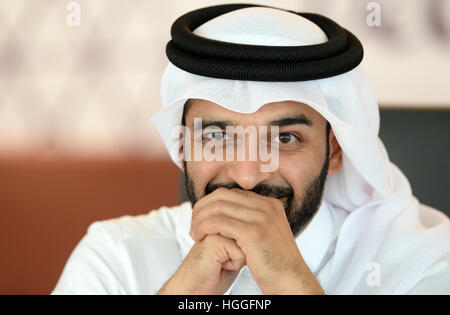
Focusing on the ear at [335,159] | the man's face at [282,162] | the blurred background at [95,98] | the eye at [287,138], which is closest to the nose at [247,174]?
the man's face at [282,162]

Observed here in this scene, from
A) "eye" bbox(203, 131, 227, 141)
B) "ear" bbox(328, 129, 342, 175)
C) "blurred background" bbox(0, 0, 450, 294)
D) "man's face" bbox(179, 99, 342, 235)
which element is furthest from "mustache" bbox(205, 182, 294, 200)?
"blurred background" bbox(0, 0, 450, 294)

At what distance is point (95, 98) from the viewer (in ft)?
8.52

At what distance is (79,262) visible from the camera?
1.40m

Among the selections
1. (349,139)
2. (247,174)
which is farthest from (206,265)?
(349,139)

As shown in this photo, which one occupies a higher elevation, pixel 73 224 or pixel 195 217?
pixel 195 217

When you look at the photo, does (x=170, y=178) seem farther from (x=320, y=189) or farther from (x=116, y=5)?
(x=320, y=189)

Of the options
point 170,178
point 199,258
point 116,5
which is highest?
point 116,5

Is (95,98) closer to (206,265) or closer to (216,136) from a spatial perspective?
(216,136)

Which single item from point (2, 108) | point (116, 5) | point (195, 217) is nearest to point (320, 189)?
point (195, 217)

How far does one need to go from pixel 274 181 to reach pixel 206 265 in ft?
0.83

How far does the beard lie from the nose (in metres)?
0.02

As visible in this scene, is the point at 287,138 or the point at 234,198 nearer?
the point at 234,198

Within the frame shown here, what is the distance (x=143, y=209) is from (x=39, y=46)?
94cm

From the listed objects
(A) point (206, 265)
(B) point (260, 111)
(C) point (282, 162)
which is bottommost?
(A) point (206, 265)
